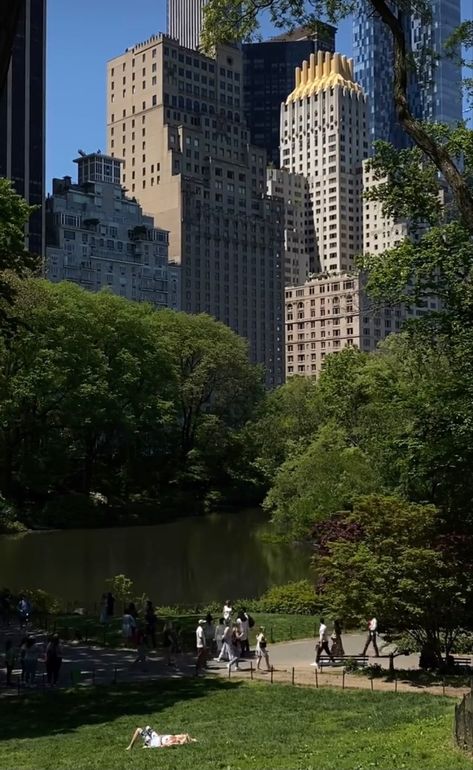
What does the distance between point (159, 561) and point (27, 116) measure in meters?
110

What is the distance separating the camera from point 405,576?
21.7 m

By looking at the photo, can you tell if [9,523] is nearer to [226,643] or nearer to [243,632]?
[243,632]

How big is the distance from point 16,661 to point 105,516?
44859 millimetres

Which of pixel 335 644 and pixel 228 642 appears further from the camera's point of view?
pixel 335 644

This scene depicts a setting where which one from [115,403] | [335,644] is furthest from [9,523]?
[335,644]

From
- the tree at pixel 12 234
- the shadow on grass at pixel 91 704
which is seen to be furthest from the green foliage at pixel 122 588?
the shadow on grass at pixel 91 704

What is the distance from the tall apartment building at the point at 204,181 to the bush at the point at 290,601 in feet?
402

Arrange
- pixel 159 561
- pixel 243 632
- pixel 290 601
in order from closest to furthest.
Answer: pixel 243 632 → pixel 290 601 → pixel 159 561

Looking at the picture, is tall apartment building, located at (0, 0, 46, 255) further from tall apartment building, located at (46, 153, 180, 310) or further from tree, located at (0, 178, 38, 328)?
tree, located at (0, 178, 38, 328)

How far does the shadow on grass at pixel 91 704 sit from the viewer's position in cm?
1706

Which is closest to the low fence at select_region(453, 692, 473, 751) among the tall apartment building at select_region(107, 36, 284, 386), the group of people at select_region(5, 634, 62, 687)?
the group of people at select_region(5, 634, 62, 687)

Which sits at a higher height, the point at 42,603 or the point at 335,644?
the point at 335,644

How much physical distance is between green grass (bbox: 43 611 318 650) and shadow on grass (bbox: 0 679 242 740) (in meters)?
5.46

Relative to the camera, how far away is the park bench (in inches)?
930
